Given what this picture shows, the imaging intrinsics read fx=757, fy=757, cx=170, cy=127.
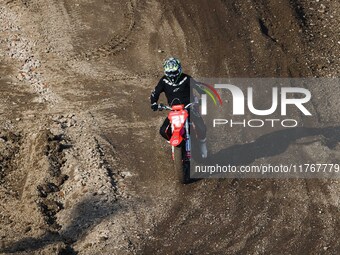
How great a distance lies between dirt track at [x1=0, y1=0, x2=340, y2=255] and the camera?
12.8m

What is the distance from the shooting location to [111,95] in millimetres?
17219

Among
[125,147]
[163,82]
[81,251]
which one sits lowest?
[81,251]

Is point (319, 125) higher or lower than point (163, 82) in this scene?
lower

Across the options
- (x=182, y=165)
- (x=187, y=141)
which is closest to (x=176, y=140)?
(x=187, y=141)

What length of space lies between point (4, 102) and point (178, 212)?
5725 mm

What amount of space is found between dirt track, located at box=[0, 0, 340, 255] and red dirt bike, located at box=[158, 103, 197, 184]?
0.48 meters

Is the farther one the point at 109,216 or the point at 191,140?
the point at 191,140

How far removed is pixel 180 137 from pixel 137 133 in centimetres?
255

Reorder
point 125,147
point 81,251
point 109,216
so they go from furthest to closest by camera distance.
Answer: point 125,147 < point 109,216 < point 81,251

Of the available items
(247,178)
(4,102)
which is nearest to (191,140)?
(247,178)

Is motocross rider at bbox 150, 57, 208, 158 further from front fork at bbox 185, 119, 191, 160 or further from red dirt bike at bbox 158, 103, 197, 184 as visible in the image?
front fork at bbox 185, 119, 191, 160

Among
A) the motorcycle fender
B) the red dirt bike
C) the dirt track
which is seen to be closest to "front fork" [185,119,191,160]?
the red dirt bike

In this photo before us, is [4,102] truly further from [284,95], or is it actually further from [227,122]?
[284,95]

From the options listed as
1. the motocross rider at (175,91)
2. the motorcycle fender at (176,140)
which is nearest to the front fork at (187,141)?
the motorcycle fender at (176,140)
